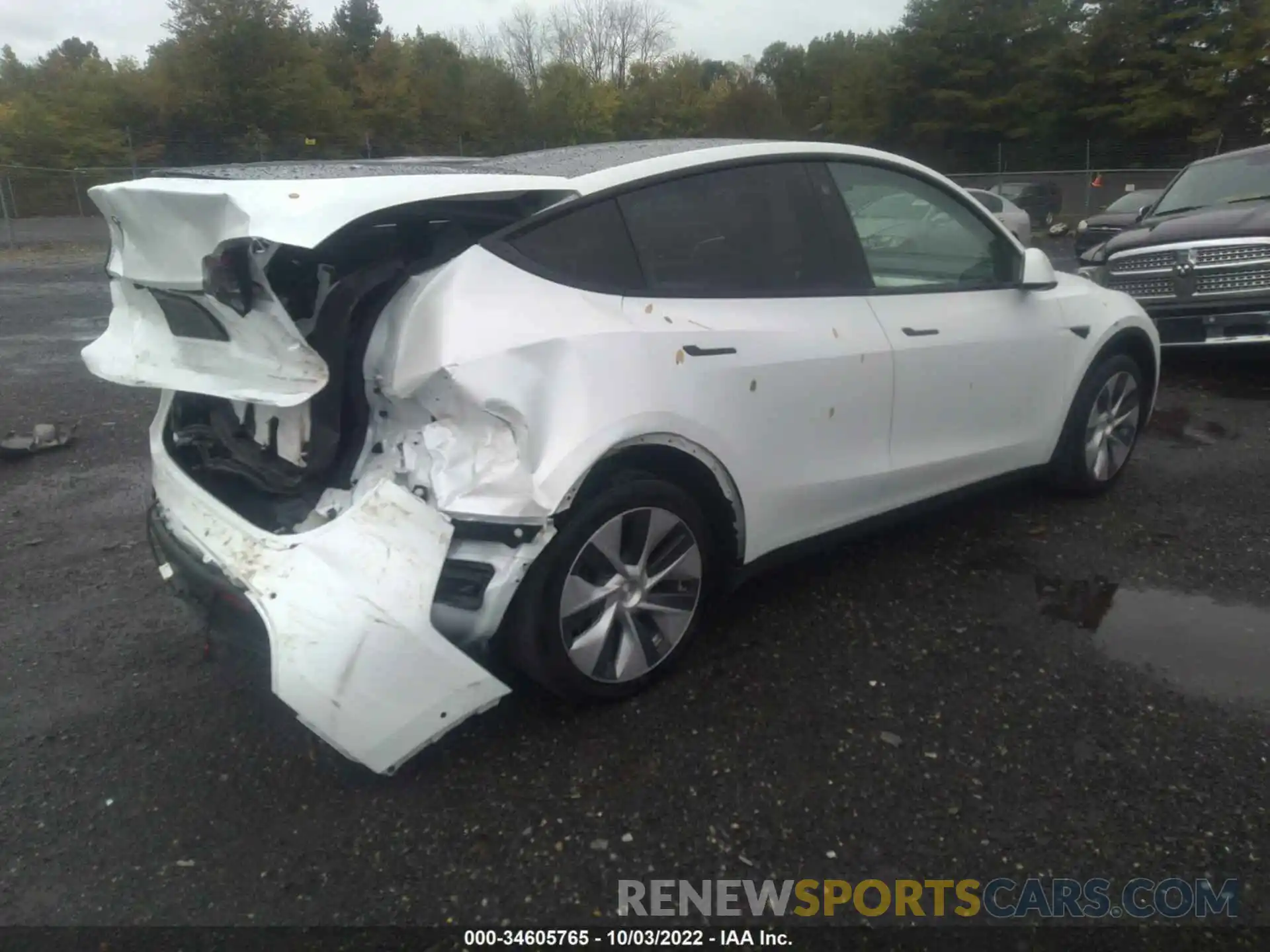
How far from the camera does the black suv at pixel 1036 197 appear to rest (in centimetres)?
2483

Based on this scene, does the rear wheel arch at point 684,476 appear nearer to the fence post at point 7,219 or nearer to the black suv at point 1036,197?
the black suv at point 1036,197

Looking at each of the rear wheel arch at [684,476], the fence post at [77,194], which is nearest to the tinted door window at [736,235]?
the rear wheel arch at [684,476]

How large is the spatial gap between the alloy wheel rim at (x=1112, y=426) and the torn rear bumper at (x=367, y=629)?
10.9ft

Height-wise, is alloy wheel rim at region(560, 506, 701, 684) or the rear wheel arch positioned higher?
the rear wheel arch

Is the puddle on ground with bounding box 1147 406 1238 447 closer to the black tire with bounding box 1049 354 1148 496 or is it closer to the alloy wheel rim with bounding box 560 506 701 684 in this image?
the black tire with bounding box 1049 354 1148 496

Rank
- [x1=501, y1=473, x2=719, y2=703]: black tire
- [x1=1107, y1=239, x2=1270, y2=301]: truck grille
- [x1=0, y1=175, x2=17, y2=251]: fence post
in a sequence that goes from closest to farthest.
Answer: [x1=501, y1=473, x2=719, y2=703]: black tire
[x1=1107, y1=239, x2=1270, y2=301]: truck grille
[x1=0, y1=175, x2=17, y2=251]: fence post

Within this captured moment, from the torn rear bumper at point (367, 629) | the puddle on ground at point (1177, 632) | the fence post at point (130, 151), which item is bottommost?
the puddle on ground at point (1177, 632)

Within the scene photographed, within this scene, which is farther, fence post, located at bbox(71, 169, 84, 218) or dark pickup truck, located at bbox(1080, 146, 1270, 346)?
fence post, located at bbox(71, 169, 84, 218)

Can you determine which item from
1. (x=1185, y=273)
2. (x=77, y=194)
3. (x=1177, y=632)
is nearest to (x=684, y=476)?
(x=1177, y=632)

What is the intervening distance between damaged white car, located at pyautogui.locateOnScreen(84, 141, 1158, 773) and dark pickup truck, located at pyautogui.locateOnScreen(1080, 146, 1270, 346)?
437 centimetres

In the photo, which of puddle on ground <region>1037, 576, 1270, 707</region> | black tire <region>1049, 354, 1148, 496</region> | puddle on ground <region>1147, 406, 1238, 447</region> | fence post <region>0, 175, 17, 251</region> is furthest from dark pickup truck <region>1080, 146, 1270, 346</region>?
fence post <region>0, 175, 17, 251</region>

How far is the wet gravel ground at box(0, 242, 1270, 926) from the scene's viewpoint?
253cm
